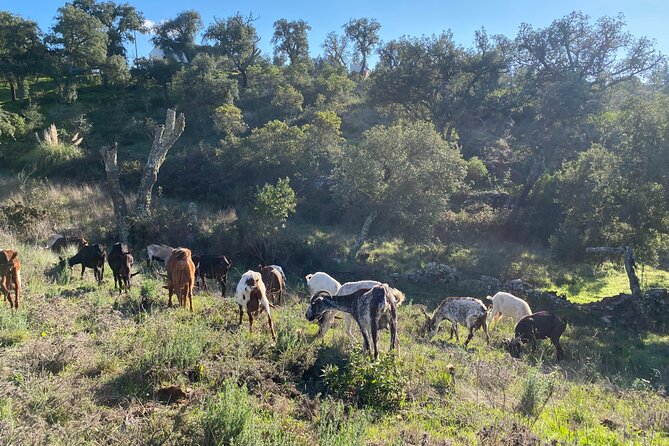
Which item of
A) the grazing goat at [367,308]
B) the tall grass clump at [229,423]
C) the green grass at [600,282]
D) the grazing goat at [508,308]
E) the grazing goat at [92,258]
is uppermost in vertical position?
the grazing goat at [92,258]

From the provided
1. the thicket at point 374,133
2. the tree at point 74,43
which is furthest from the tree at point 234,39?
the tree at point 74,43

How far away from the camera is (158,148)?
17.8 metres

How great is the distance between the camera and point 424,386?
6.40 m

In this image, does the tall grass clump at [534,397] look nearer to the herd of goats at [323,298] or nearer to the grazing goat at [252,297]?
the herd of goats at [323,298]

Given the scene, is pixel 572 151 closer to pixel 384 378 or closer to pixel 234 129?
pixel 234 129

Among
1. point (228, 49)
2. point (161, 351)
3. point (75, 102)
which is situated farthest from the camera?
point (228, 49)

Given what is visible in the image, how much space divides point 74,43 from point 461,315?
41.3 m

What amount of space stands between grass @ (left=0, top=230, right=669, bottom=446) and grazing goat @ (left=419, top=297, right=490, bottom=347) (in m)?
2.22

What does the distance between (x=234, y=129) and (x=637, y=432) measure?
29.2m

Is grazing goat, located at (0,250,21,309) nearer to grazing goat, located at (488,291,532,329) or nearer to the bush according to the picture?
the bush

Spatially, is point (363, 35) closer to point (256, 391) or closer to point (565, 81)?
point (565, 81)

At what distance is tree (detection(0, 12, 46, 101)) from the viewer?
119ft

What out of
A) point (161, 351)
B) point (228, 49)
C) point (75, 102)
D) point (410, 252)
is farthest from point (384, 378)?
point (228, 49)

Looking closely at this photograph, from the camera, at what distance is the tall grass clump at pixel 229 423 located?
439 centimetres
